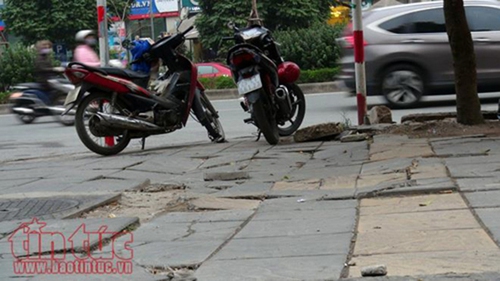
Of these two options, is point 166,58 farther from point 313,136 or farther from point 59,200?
point 59,200

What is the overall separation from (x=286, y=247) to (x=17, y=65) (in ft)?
72.4

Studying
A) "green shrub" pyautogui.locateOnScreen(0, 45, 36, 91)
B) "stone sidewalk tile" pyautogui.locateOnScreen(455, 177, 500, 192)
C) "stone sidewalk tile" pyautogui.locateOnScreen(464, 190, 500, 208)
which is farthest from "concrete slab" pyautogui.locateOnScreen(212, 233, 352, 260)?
"green shrub" pyautogui.locateOnScreen(0, 45, 36, 91)

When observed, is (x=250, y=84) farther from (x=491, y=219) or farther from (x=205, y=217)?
(x=491, y=219)

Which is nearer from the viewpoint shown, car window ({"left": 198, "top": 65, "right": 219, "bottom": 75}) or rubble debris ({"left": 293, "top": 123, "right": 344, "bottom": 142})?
rubble debris ({"left": 293, "top": 123, "right": 344, "bottom": 142})

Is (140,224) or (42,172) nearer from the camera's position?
(140,224)

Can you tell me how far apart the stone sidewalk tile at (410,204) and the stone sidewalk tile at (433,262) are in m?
1.03

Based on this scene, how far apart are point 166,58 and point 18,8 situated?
30.5 meters

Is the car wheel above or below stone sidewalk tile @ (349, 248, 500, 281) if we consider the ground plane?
below

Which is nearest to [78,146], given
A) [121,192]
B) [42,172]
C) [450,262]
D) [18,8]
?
[42,172]

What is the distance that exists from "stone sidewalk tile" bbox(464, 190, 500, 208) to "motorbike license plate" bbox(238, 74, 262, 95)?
385 cm

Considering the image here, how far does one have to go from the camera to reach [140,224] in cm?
552

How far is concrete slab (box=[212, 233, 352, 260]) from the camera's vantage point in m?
4.47

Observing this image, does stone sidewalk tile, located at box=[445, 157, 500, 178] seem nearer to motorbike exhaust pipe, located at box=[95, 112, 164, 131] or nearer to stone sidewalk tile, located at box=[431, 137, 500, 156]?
stone sidewalk tile, located at box=[431, 137, 500, 156]

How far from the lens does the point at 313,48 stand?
2473cm
